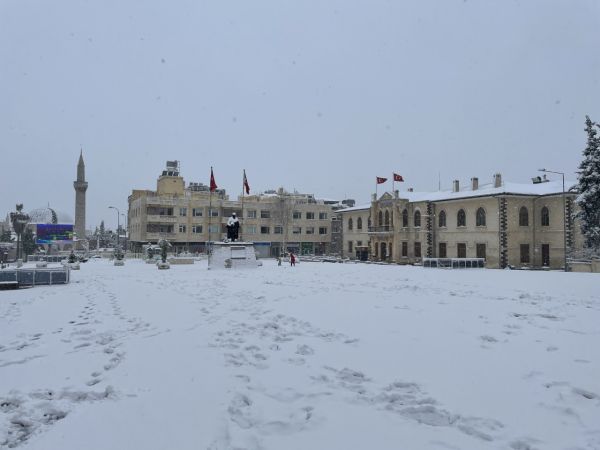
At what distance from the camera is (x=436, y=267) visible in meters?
43.6

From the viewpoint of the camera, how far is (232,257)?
125 feet

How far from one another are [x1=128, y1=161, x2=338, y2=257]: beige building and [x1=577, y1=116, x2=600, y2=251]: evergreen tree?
5133 centimetres

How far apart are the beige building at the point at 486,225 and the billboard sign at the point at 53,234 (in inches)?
2846

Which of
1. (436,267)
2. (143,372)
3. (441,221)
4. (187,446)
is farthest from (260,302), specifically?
(441,221)

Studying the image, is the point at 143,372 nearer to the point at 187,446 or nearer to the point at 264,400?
the point at 264,400

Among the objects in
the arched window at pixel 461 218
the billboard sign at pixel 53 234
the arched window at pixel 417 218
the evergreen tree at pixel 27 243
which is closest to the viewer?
the arched window at pixel 461 218

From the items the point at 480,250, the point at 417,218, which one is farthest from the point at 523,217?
the point at 417,218

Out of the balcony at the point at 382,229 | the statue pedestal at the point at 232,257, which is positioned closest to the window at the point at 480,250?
the balcony at the point at 382,229

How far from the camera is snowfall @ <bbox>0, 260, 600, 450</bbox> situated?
4.92m

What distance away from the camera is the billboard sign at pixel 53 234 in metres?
96.4

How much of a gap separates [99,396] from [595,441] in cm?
593

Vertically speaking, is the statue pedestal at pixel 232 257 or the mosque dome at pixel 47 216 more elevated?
the mosque dome at pixel 47 216

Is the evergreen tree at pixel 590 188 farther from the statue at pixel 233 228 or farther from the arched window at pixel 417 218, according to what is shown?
the arched window at pixel 417 218

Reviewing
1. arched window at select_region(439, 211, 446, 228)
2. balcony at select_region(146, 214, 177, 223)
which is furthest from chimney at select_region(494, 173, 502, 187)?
balcony at select_region(146, 214, 177, 223)
